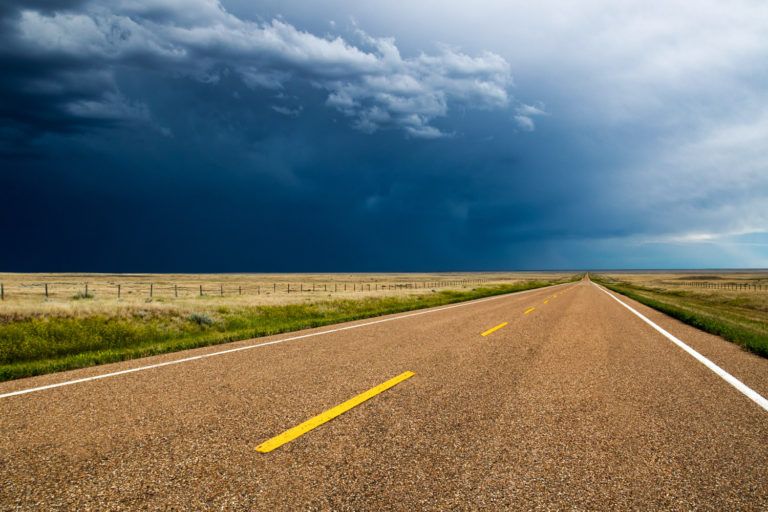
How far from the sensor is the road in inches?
115

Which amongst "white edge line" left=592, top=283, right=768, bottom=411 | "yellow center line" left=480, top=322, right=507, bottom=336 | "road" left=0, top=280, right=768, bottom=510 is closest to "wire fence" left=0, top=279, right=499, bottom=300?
"yellow center line" left=480, top=322, right=507, bottom=336

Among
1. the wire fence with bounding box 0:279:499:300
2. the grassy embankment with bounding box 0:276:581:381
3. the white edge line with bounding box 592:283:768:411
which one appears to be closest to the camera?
the white edge line with bounding box 592:283:768:411

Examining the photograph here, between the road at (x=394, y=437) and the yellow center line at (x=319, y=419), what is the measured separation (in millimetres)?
74

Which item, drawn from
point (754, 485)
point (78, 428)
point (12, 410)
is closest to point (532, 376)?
point (754, 485)

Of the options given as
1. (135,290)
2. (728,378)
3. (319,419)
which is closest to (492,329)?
(728,378)

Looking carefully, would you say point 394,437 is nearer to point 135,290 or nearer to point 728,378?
point 728,378

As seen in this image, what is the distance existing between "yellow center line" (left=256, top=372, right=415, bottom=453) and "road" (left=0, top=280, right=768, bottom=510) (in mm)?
74

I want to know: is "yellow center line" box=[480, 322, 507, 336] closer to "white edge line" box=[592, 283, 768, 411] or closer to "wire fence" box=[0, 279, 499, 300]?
"white edge line" box=[592, 283, 768, 411]

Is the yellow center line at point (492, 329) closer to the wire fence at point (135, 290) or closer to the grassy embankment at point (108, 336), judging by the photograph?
the grassy embankment at point (108, 336)

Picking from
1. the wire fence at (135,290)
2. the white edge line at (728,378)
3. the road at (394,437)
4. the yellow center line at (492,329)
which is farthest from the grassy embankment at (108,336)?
the wire fence at (135,290)

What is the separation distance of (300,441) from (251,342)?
6.13 m

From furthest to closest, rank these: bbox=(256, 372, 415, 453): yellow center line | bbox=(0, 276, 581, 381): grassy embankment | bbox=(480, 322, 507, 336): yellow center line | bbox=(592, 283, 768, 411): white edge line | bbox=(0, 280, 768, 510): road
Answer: bbox=(480, 322, 507, 336): yellow center line
bbox=(0, 276, 581, 381): grassy embankment
bbox=(592, 283, 768, 411): white edge line
bbox=(256, 372, 415, 453): yellow center line
bbox=(0, 280, 768, 510): road

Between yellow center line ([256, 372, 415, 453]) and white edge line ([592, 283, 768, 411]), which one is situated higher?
yellow center line ([256, 372, 415, 453])

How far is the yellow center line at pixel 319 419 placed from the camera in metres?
3.68
